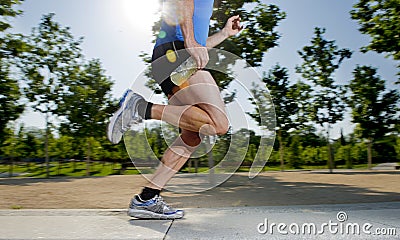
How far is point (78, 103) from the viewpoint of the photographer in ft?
62.8

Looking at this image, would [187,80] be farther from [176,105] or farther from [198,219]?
A: [198,219]

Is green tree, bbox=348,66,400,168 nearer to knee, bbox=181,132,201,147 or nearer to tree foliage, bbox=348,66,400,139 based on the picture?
tree foliage, bbox=348,66,400,139

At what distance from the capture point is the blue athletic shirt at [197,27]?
254cm

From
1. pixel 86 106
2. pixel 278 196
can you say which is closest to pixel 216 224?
pixel 278 196

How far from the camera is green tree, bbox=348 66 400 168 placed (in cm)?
2091

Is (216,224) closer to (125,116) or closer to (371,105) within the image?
(125,116)

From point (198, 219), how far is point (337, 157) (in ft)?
89.5

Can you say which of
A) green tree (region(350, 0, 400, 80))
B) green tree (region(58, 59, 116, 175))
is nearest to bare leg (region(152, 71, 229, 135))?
green tree (region(350, 0, 400, 80))

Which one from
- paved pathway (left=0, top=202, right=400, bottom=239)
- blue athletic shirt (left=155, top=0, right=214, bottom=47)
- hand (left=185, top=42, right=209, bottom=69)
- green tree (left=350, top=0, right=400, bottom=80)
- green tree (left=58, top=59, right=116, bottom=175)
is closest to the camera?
paved pathway (left=0, top=202, right=400, bottom=239)

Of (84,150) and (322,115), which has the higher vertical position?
(322,115)

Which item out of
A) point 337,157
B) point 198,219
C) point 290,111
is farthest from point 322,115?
point 198,219

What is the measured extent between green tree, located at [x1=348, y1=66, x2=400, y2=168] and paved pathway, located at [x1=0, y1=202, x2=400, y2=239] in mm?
19374

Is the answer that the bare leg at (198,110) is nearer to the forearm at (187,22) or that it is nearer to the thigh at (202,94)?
the thigh at (202,94)

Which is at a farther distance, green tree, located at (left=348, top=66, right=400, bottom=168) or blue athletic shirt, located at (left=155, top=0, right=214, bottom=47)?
Answer: green tree, located at (left=348, top=66, right=400, bottom=168)
